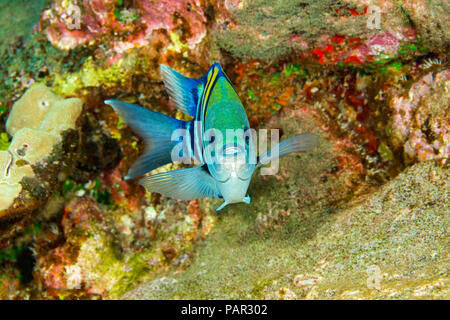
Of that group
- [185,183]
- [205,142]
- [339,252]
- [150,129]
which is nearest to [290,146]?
[205,142]

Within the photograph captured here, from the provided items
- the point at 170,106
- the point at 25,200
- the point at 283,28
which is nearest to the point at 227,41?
the point at 283,28

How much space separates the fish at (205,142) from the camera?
1.68m

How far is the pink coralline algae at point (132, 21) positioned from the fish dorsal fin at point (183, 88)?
48.9 inches

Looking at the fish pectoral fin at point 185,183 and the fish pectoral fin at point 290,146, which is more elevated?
the fish pectoral fin at point 290,146

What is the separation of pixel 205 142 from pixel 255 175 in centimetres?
146

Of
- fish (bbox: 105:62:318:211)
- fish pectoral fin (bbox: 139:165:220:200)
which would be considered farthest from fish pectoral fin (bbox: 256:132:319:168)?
fish pectoral fin (bbox: 139:165:220:200)

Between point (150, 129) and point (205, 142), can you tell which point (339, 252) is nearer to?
point (205, 142)

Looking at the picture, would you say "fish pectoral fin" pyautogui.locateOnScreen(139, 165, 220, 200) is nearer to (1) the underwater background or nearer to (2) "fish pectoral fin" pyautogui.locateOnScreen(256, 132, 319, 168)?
(2) "fish pectoral fin" pyautogui.locateOnScreen(256, 132, 319, 168)

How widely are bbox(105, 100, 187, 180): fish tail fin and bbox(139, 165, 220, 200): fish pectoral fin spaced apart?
15.3 inches

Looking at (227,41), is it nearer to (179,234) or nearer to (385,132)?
(385,132)

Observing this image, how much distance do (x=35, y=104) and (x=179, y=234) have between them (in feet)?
8.08

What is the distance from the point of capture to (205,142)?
1869 mm

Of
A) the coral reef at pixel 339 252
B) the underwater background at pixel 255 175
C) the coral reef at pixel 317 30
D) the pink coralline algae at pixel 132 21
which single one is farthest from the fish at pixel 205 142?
the pink coralline algae at pixel 132 21

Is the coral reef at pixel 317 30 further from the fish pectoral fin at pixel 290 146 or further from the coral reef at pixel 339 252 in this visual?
the fish pectoral fin at pixel 290 146
